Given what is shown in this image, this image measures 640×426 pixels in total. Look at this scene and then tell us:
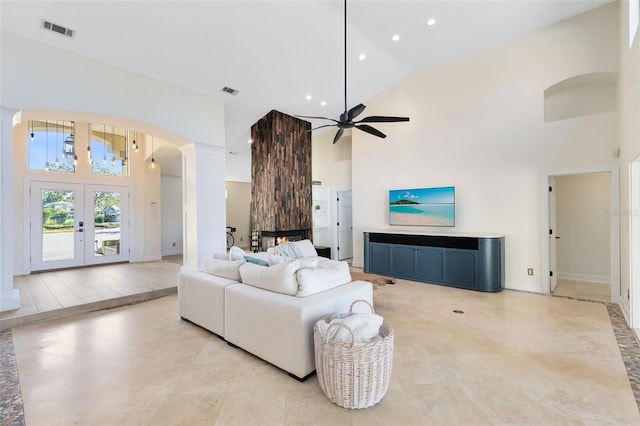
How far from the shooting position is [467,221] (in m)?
5.57

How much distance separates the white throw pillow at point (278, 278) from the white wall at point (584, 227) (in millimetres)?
5491

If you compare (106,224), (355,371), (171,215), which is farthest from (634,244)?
(171,215)

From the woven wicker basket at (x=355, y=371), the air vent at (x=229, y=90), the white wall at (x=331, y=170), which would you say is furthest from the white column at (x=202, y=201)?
the woven wicker basket at (x=355, y=371)

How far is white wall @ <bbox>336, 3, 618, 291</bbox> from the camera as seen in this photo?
14.6 feet

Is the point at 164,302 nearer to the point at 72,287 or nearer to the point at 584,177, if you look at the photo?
the point at 72,287

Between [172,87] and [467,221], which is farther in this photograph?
[467,221]

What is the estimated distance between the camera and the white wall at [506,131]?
4.46 metres

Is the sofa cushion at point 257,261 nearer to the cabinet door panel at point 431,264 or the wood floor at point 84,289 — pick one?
the wood floor at point 84,289

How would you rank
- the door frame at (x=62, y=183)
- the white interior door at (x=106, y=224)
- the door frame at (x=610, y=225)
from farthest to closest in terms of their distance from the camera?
the white interior door at (x=106, y=224) < the door frame at (x=62, y=183) < the door frame at (x=610, y=225)

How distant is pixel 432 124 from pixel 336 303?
15.6 feet

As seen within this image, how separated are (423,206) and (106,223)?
7645 mm

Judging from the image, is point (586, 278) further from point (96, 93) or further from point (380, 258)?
point (96, 93)

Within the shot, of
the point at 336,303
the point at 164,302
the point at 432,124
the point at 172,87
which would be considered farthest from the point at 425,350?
the point at 172,87

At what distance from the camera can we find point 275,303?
2473mm
